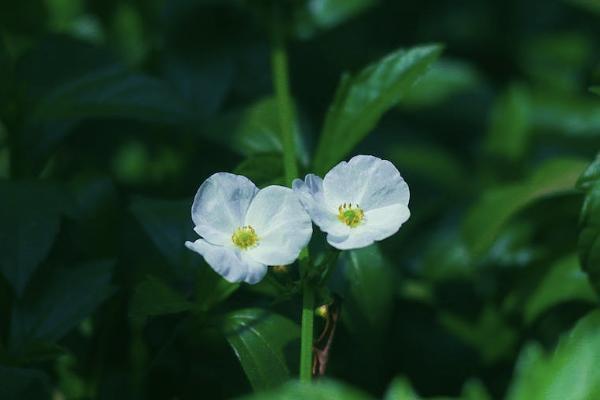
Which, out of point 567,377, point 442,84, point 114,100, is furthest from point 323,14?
point 567,377

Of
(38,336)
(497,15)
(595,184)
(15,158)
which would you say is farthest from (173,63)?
(497,15)

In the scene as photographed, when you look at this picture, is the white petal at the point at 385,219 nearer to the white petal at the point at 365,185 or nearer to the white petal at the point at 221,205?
the white petal at the point at 365,185

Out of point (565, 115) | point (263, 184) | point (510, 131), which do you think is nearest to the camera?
point (263, 184)

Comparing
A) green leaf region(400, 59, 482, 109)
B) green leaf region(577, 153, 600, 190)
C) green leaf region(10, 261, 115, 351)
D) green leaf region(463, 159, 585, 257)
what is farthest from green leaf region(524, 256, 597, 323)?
green leaf region(400, 59, 482, 109)

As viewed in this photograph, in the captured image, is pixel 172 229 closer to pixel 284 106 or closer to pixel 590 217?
pixel 284 106

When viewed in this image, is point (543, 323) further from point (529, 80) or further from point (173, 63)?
point (529, 80)
